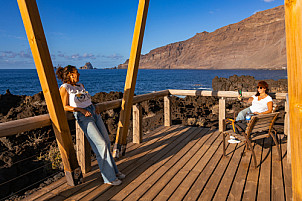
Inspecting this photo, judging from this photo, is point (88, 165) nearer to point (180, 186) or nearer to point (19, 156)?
point (180, 186)

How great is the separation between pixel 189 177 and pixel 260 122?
4.00ft

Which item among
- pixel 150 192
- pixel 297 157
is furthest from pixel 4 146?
pixel 297 157

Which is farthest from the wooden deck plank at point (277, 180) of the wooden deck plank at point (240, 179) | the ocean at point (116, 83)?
the ocean at point (116, 83)

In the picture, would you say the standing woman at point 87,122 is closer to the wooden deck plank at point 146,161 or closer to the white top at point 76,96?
the white top at point 76,96

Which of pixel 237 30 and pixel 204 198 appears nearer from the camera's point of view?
pixel 204 198

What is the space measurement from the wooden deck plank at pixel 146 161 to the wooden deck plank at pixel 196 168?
0.51 metres

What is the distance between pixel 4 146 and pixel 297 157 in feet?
20.4

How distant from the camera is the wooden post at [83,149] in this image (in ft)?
9.05

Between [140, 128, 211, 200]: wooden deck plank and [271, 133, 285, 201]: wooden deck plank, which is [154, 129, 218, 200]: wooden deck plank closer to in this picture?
[140, 128, 211, 200]: wooden deck plank

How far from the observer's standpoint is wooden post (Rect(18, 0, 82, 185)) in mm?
1912

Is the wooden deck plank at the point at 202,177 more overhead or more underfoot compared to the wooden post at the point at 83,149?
more underfoot

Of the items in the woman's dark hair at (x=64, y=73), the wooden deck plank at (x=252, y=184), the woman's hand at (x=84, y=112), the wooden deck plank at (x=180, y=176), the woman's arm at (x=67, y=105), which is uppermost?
the woman's dark hair at (x=64, y=73)

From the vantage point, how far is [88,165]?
2889 mm

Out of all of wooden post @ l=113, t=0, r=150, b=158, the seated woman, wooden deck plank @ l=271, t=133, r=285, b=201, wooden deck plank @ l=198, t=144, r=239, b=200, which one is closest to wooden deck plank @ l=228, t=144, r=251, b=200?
wooden deck plank @ l=198, t=144, r=239, b=200
